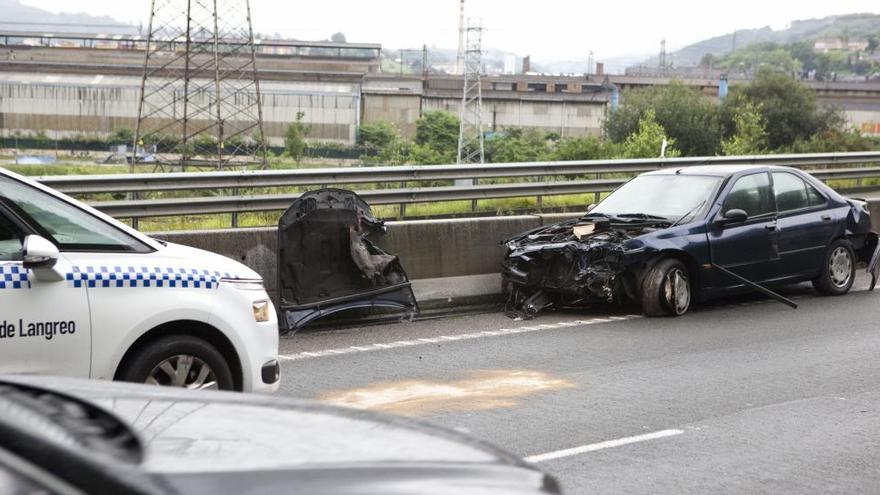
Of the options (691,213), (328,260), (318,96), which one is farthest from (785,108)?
(328,260)

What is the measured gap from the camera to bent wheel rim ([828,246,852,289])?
545 inches

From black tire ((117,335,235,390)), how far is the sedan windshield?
6870 millimetres

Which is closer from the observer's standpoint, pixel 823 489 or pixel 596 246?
pixel 823 489

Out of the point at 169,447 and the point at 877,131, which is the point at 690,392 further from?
the point at 877,131

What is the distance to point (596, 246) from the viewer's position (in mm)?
11906

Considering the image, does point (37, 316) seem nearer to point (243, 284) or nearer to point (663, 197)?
point (243, 284)

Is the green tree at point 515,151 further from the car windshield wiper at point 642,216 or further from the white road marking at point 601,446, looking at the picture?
the white road marking at point 601,446

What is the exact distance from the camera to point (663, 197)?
13023mm

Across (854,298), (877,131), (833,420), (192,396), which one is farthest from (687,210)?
(877,131)

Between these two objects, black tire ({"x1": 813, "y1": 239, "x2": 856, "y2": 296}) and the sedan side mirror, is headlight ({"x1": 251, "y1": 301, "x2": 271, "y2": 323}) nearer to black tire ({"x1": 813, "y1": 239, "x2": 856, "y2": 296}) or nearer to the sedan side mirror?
the sedan side mirror

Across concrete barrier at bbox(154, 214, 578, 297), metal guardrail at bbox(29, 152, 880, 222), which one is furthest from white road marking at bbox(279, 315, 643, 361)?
metal guardrail at bbox(29, 152, 880, 222)

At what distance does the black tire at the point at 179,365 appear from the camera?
6.57 m

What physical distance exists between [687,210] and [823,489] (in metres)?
6.67

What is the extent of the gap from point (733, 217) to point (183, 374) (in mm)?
7512
